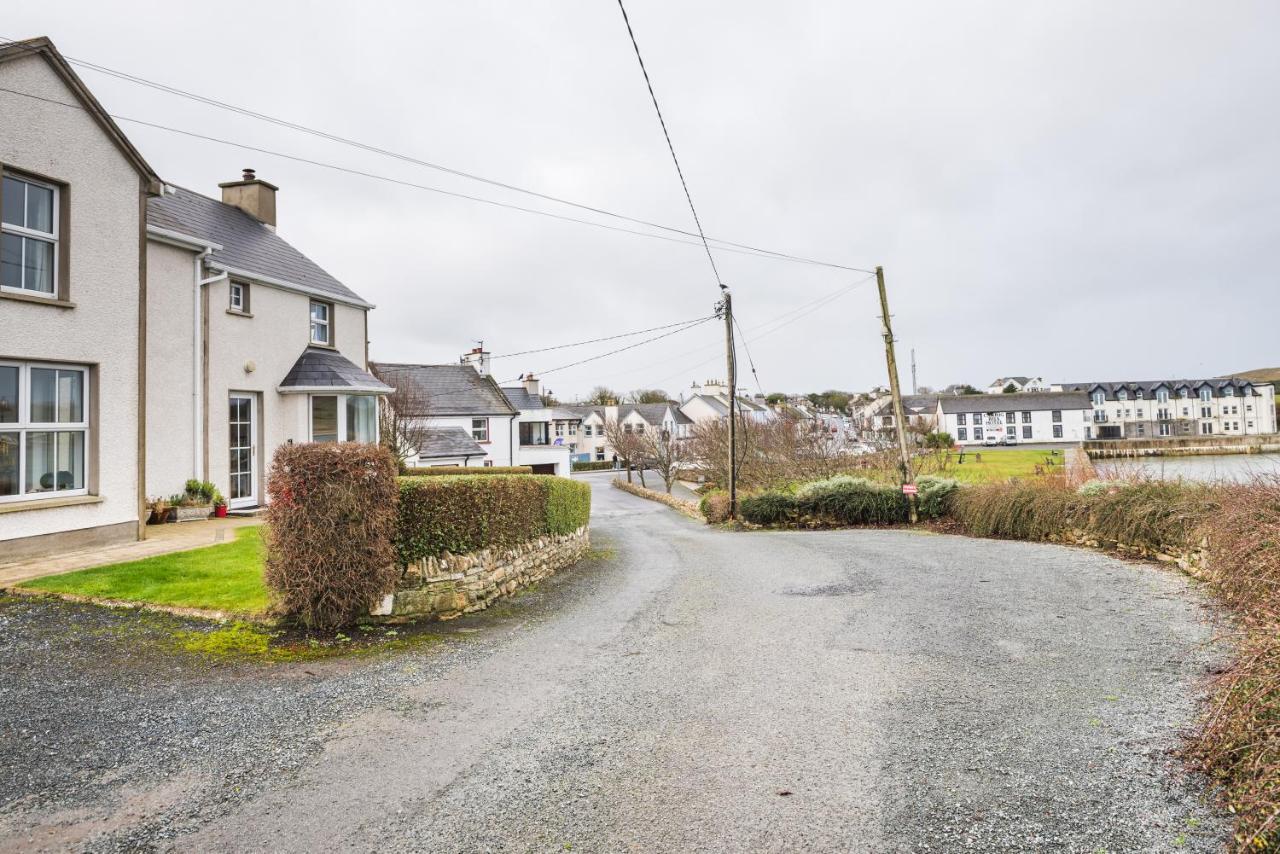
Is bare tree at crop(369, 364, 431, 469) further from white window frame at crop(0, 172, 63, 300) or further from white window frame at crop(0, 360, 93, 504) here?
white window frame at crop(0, 172, 63, 300)

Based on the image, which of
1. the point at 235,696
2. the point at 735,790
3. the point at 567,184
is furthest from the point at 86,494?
the point at 567,184

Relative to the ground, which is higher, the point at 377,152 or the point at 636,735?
the point at 377,152

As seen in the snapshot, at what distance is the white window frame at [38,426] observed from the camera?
8.91 metres

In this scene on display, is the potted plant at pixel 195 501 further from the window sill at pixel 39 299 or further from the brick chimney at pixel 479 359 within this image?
the brick chimney at pixel 479 359

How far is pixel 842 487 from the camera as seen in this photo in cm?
2016

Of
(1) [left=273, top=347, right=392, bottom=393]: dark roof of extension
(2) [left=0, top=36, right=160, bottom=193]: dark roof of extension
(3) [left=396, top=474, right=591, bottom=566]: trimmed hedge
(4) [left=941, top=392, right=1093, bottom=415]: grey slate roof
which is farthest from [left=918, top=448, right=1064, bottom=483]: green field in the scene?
(4) [left=941, top=392, right=1093, bottom=415]: grey slate roof

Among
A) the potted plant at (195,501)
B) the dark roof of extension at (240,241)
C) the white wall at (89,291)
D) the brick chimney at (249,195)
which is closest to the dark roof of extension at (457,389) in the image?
the brick chimney at (249,195)

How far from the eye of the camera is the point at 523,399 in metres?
47.8

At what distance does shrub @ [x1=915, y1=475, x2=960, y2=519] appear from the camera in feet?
61.5

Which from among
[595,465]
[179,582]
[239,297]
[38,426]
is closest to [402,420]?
[239,297]

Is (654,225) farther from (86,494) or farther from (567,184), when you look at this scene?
(86,494)

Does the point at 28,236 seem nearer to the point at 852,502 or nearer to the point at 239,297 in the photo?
the point at 239,297

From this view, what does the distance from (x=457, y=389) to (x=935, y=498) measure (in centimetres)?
2850

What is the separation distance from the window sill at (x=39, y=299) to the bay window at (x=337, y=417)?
22.9 feet
